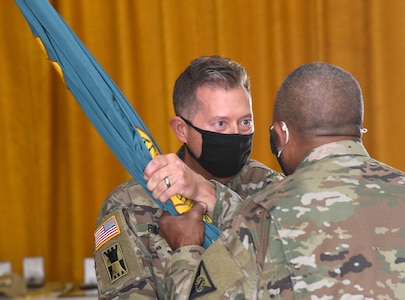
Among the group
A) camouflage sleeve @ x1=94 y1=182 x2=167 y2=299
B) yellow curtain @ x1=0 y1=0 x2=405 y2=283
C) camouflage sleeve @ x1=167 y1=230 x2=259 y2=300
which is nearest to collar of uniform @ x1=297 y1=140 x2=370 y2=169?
camouflage sleeve @ x1=167 y1=230 x2=259 y2=300

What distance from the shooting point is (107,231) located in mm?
2178

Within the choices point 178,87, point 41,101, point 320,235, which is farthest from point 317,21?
point 320,235

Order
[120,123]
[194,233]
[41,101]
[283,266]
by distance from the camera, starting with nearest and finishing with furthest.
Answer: [283,266]
[194,233]
[120,123]
[41,101]

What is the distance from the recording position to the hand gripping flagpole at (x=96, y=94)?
2043 millimetres

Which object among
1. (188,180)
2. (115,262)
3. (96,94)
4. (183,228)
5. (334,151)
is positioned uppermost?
(96,94)

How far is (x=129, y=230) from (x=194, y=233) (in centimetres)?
25

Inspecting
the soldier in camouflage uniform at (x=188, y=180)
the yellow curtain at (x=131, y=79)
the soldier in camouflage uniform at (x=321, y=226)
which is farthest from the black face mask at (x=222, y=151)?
the yellow curtain at (x=131, y=79)

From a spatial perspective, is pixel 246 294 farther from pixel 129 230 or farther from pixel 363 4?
pixel 363 4

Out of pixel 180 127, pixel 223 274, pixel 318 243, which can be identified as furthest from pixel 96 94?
pixel 318 243

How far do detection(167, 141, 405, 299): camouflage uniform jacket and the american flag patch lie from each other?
0.47m

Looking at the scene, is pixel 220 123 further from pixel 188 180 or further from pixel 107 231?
pixel 107 231

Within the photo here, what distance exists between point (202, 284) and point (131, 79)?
2631 millimetres

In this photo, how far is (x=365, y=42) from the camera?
4324 millimetres

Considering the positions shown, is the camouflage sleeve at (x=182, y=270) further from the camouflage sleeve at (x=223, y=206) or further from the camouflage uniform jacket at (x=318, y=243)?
the camouflage sleeve at (x=223, y=206)
